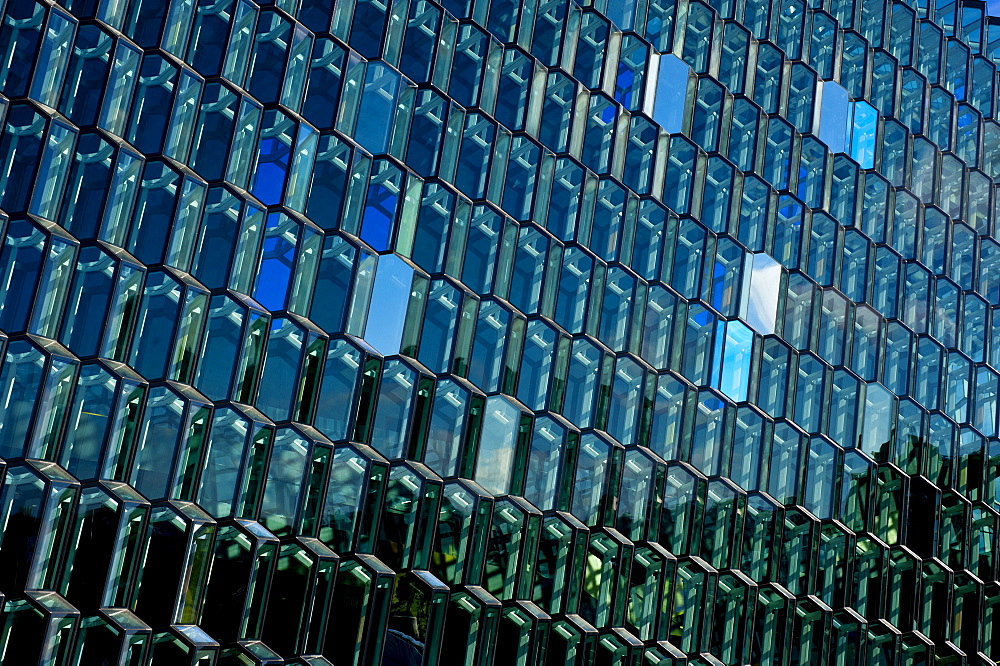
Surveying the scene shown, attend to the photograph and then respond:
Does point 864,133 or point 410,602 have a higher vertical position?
point 864,133

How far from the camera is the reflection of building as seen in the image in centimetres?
869

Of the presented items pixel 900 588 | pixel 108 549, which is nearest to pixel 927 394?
pixel 900 588

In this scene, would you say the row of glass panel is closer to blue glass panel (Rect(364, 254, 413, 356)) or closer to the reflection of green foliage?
the reflection of green foliage

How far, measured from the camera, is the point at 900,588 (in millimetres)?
13000

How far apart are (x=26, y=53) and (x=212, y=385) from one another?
2.71 m

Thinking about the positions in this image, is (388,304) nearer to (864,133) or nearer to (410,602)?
(410,602)

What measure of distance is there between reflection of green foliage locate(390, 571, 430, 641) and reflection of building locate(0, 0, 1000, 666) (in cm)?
3

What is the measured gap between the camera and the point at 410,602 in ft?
31.8

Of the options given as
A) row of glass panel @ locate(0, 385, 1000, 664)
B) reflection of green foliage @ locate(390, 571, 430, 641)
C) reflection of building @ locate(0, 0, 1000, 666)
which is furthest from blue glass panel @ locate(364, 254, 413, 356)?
reflection of green foliage @ locate(390, 571, 430, 641)

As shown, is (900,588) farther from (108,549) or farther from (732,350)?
(108,549)

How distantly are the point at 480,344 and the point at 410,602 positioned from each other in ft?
7.36

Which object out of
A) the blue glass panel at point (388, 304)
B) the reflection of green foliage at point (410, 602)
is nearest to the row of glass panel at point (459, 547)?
the reflection of green foliage at point (410, 602)

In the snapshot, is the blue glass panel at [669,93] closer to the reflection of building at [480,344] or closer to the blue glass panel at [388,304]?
the reflection of building at [480,344]

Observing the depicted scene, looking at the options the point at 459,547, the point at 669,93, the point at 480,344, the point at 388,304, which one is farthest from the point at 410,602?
the point at 669,93
